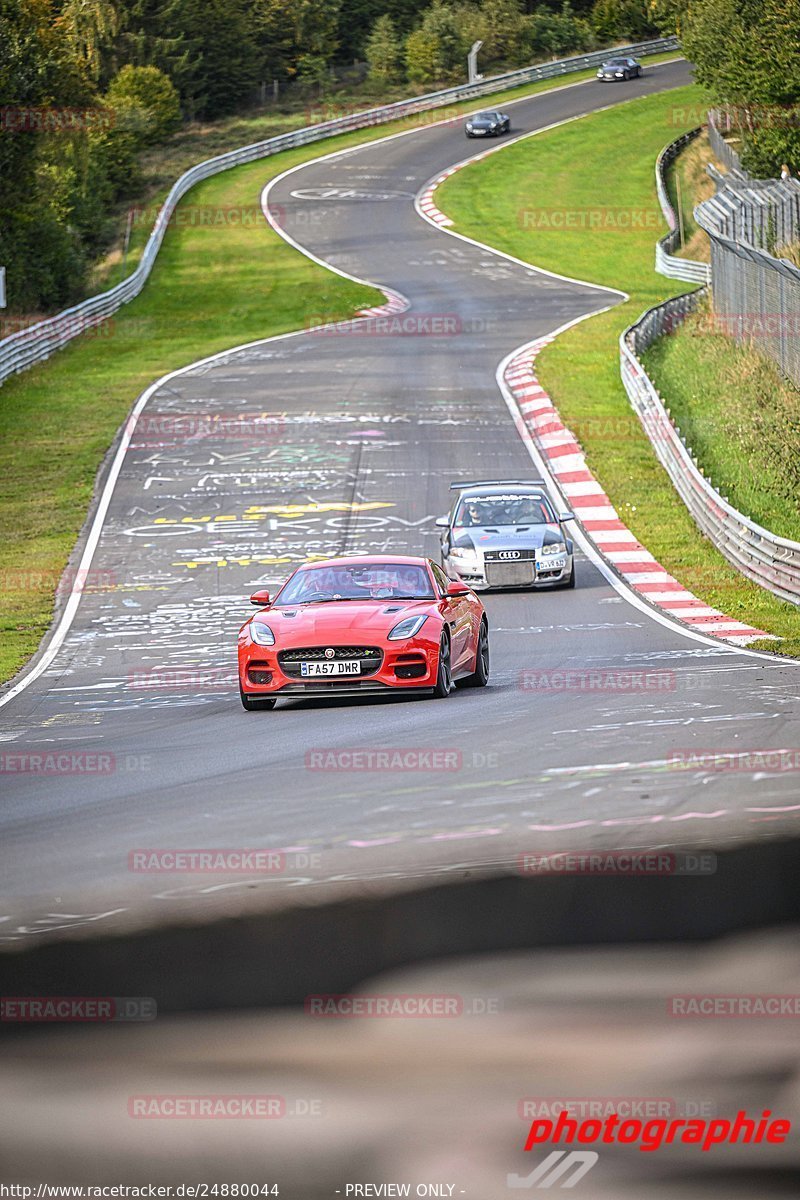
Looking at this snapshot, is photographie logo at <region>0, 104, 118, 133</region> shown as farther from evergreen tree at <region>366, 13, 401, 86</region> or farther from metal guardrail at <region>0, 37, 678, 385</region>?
evergreen tree at <region>366, 13, 401, 86</region>

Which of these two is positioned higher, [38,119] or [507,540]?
[38,119]

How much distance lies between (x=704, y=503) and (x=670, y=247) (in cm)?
3565

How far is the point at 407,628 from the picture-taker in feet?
45.8

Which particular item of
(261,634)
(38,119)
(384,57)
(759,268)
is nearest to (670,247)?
(38,119)

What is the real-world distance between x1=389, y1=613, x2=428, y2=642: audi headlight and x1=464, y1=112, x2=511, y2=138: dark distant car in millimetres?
69001

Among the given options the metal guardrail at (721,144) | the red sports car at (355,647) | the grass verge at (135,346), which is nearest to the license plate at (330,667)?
the red sports car at (355,647)

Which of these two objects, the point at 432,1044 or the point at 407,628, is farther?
the point at 407,628

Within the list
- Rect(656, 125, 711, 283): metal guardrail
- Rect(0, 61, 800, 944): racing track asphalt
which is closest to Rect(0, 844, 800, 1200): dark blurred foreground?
Rect(0, 61, 800, 944): racing track asphalt

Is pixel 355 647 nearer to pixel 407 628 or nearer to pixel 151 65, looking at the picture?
pixel 407 628

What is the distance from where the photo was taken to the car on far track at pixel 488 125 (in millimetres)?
79062

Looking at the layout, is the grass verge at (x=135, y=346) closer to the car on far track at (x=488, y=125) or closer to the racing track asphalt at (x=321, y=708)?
the racing track asphalt at (x=321, y=708)

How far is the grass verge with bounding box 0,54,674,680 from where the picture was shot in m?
26.7

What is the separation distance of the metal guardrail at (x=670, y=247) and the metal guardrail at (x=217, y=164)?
18300 mm

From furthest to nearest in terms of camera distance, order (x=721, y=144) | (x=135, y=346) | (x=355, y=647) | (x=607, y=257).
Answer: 1. (x=721, y=144)
2. (x=607, y=257)
3. (x=135, y=346)
4. (x=355, y=647)
